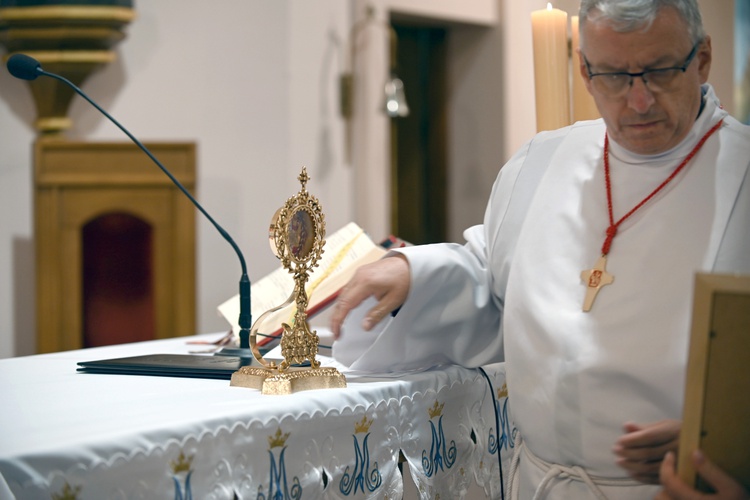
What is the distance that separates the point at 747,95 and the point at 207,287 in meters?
3.75

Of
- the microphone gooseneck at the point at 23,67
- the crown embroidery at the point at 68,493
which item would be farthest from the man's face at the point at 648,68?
the microphone gooseneck at the point at 23,67

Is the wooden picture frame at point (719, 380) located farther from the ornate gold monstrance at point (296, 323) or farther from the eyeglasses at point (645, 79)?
the ornate gold monstrance at point (296, 323)

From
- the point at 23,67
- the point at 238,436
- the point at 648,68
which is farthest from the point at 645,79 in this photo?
the point at 23,67

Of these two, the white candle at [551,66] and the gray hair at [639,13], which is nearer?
the gray hair at [639,13]

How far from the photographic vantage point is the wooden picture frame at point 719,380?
1266mm

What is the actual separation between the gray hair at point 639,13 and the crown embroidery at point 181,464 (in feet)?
3.71

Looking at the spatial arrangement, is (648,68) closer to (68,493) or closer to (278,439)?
(278,439)

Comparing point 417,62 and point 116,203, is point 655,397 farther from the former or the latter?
point 417,62

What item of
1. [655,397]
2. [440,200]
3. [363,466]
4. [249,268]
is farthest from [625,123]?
[440,200]

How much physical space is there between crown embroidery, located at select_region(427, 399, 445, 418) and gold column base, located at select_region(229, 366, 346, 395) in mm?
248

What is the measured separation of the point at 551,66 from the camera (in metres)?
2.39

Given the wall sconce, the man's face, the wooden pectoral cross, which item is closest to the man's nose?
the man's face

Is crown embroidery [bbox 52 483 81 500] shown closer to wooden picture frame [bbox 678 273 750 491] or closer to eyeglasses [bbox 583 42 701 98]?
wooden picture frame [bbox 678 273 750 491]

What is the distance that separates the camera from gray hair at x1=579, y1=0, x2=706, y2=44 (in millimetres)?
1740
